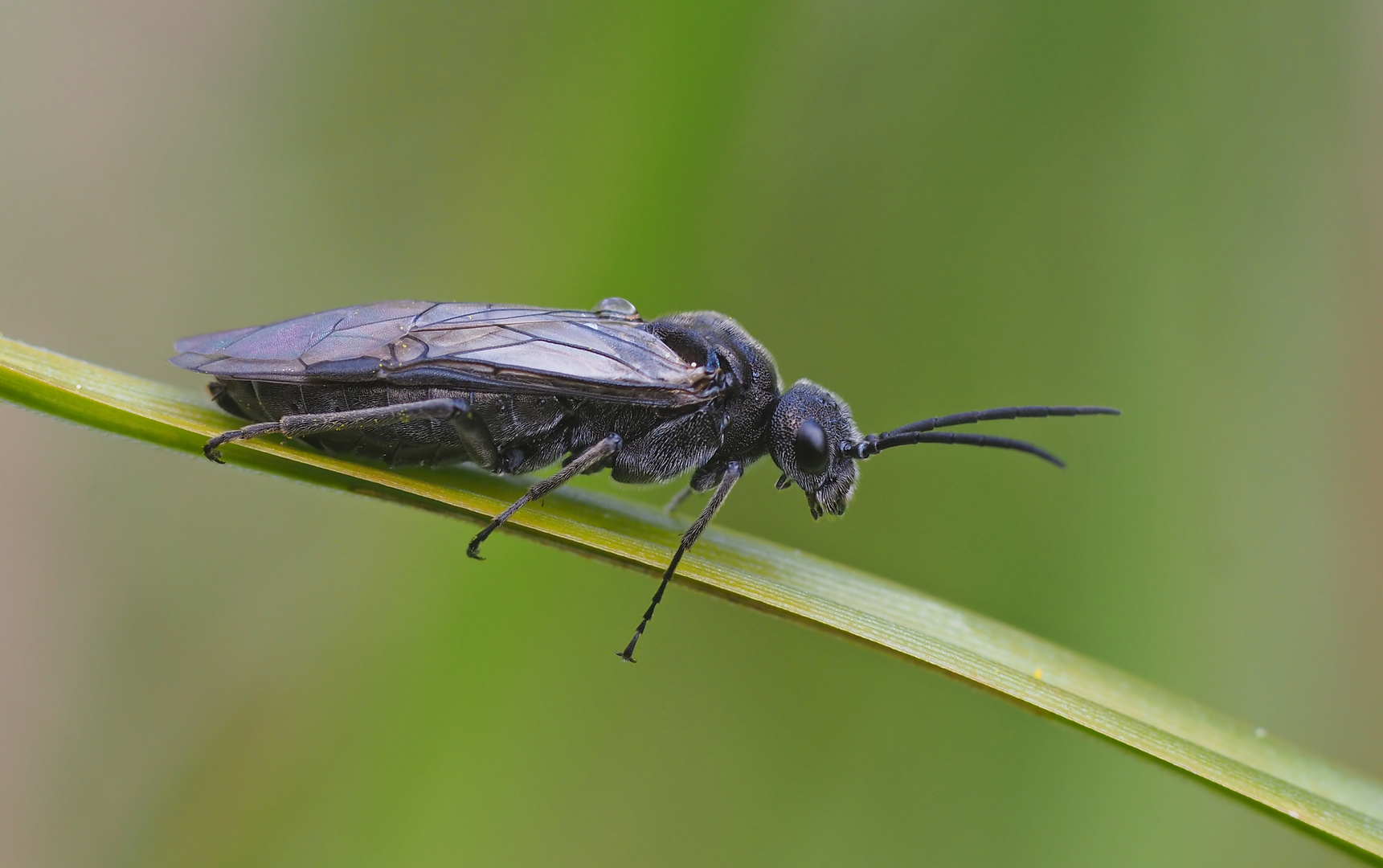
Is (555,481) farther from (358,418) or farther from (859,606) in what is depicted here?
(859,606)

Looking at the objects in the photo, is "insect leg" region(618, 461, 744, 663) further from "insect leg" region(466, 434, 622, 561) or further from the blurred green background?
"insect leg" region(466, 434, 622, 561)

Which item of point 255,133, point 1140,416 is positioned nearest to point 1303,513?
point 1140,416

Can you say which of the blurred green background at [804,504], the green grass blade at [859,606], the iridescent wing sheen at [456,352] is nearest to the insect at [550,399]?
the iridescent wing sheen at [456,352]

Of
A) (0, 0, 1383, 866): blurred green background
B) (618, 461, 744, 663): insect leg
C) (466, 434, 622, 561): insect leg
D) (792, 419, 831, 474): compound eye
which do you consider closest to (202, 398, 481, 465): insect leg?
(466, 434, 622, 561): insect leg

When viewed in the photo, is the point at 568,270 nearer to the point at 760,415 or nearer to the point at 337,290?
the point at 760,415

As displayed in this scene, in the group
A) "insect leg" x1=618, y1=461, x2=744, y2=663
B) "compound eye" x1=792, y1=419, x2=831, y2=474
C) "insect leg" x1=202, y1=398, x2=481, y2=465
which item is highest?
"compound eye" x1=792, y1=419, x2=831, y2=474

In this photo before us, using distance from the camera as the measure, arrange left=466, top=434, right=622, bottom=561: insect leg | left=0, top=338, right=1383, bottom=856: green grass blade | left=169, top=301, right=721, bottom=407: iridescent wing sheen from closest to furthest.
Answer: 1. left=0, top=338, right=1383, bottom=856: green grass blade
2. left=466, top=434, right=622, bottom=561: insect leg
3. left=169, top=301, right=721, bottom=407: iridescent wing sheen

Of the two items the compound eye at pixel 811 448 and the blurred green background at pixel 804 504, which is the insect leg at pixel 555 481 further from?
the compound eye at pixel 811 448

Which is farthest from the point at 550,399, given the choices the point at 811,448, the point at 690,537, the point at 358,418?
the point at 811,448
